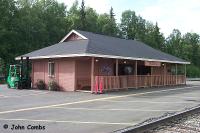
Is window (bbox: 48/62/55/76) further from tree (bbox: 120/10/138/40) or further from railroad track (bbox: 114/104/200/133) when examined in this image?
tree (bbox: 120/10/138/40)

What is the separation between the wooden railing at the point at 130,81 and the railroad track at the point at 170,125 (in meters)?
11.7

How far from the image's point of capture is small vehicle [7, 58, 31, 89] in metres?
28.8

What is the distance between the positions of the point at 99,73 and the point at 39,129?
18.3m

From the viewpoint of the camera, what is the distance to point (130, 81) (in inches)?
1128

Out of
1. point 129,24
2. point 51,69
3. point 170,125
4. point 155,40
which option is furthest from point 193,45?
point 170,125

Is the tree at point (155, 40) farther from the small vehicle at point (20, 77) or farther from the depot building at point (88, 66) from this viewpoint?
the small vehicle at point (20, 77)

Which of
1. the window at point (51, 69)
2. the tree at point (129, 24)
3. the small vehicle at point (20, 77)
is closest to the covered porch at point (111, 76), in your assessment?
the window at point (51, 69)

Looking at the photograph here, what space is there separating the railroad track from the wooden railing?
11.7m

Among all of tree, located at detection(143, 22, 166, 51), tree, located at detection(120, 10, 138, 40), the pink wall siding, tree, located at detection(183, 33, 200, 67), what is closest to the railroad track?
the pink wall siding

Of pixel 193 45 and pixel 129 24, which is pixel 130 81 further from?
pixel 129 24

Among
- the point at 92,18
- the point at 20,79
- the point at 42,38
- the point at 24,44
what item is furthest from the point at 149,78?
the point at 92,18

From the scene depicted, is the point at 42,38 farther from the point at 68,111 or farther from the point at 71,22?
the point at 68,111

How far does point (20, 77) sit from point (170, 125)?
19613 mm

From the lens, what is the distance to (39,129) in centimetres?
1021
